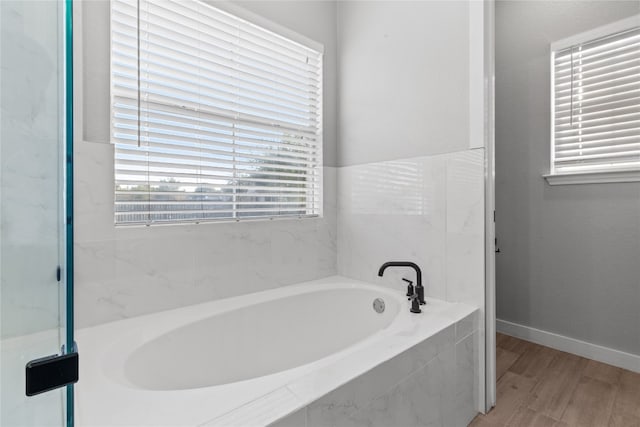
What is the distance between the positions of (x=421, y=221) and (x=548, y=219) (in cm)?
112

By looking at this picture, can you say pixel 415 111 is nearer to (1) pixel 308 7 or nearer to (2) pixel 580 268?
(1) pixel 308 7

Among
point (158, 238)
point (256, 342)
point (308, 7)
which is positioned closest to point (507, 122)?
point (308, 7)

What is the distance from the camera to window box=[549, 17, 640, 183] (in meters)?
1.90

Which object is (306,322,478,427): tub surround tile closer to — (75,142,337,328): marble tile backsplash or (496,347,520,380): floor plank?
(496,347,520,380): floor plank

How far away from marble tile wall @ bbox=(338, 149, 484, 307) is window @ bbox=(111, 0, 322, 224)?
1.33ft

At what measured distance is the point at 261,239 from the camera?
1906mm

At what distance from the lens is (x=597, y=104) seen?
203cm

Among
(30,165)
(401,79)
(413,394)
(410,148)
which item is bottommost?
(413,394)

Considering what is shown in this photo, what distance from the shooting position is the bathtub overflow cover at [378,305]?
1.86 meters

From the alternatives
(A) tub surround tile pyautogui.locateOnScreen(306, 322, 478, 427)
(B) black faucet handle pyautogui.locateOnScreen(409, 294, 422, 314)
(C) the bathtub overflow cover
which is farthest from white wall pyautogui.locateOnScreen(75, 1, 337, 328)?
(A) tub surround tile pyautogui.locateOnScreen(306, 322, 478, 427)

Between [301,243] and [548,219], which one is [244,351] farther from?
[548,219]

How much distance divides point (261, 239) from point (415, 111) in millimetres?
1210

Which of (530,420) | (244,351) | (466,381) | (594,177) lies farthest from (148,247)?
(594,177)

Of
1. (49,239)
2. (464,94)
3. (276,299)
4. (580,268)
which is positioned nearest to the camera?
(49,239)
